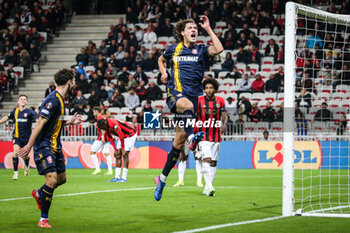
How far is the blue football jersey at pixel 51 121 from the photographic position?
7.29m

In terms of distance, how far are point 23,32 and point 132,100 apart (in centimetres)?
909

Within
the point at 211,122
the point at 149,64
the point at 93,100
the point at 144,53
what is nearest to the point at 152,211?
the point at 211,122

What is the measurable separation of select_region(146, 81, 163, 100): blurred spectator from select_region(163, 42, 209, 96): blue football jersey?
15.4 meters

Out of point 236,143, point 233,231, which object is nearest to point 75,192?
point 233,231

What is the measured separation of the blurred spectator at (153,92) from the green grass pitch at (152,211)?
11.1 meters

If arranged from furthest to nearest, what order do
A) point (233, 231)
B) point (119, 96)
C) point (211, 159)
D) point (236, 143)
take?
point (119, 96) < point (236, 143) < point (211, 159) < point (233, 231)

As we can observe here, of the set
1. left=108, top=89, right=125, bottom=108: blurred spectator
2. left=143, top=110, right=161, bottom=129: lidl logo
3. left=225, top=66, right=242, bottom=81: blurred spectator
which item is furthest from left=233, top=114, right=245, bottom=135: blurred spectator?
left=108, top=89, right=125, bottom=108: blurred spectator

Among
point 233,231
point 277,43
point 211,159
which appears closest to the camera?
point 233,231

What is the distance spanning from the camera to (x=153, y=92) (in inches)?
957

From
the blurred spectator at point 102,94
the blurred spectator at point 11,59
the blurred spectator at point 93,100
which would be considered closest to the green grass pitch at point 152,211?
the blurred spectator at point 93,100

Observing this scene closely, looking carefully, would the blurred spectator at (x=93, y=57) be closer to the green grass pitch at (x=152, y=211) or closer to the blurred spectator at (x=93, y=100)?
the blurred spectator at (x=93, y=100)

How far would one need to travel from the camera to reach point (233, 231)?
6898 mm

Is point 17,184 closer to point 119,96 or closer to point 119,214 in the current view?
point 119,214

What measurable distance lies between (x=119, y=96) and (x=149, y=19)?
6.53 metres
